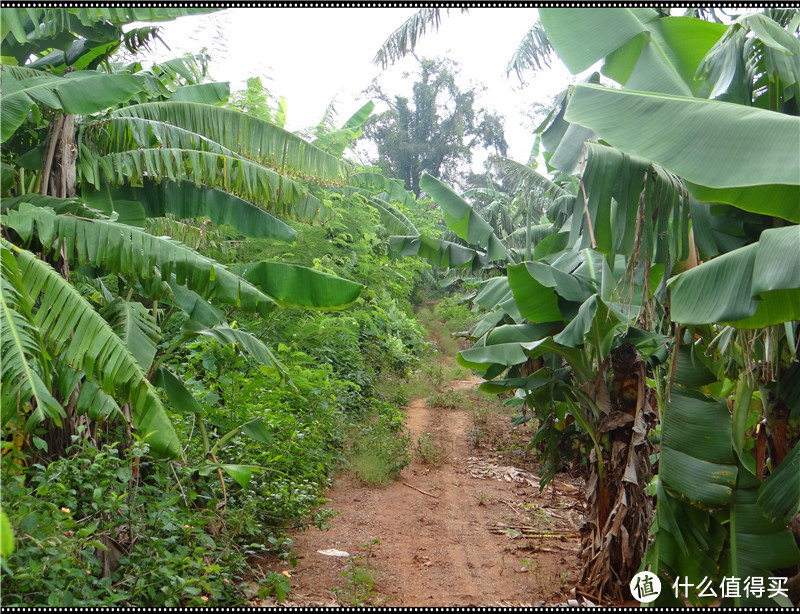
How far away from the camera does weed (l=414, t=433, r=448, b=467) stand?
29.6 ft

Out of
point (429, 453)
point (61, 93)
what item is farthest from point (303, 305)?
point (429, 453)

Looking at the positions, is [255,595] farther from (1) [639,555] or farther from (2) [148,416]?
(1) [639,555]

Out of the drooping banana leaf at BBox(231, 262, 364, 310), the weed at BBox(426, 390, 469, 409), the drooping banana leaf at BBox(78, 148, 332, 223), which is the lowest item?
the weed at BBox(426, 390, 469, 409)

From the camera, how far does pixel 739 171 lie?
2553mm

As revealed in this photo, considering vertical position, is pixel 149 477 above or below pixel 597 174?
below

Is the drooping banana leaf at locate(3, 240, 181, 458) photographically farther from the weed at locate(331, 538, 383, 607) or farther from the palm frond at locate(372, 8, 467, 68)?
the palm frond at locate(372, 8, 467, 68)

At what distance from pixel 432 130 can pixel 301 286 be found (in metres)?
21.9

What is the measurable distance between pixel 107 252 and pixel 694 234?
3.81 m

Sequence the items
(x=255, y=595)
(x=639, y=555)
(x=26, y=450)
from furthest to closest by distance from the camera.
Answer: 1. (x=639, y=555)
2. (x=255, y=595)
3. (x=26, y=450)

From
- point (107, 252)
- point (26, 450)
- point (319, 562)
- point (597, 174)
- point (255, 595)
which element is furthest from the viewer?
point (319, 562)

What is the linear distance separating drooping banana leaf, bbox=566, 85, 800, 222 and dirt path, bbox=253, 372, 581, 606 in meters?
3.83

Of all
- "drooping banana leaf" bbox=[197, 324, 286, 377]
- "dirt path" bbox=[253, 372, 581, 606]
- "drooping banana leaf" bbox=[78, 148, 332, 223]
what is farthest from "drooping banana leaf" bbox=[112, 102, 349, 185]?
"dirt path" bbox=[253, 372, 581, 606]

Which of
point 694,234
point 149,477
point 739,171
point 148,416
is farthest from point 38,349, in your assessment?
point 694,234

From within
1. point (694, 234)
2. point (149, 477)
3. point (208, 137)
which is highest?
point (208, 137)
